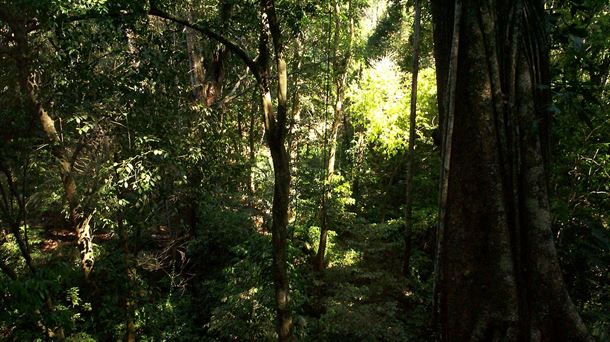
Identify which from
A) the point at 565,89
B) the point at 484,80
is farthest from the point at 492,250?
the point at 565,89

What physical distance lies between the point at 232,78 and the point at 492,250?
1152 cm

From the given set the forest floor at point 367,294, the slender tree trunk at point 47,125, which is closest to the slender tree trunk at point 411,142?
the forest floor at point 367,294

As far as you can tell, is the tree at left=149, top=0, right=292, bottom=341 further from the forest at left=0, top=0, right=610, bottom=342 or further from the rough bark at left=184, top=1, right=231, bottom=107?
the rough bark at left=184, top=1, right=231, bottom=107

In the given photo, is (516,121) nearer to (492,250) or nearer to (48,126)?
(492,250)

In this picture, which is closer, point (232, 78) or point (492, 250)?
point (492, 250)

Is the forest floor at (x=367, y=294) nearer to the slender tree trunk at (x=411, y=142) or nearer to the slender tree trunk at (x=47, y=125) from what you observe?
the slender tree trunk at (x=411, y=142)

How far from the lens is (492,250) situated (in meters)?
2.23

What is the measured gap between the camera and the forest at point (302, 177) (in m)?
2.29

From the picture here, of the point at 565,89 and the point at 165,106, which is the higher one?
the point at 165,106

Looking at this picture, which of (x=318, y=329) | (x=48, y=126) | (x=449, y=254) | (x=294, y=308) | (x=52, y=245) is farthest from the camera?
(x=52, y=245)

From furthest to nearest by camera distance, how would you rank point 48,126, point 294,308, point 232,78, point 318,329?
point 232,78, point 318,329, point 294,308, point 48,126

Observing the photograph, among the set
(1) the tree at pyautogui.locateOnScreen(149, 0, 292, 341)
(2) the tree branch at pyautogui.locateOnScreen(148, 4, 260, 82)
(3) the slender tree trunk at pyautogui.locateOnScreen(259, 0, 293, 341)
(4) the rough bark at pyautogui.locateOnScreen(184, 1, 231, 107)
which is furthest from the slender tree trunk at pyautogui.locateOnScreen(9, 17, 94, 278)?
(4) the rough bark at pyautogui.locateOnScreen(184, 1, 231, 107)

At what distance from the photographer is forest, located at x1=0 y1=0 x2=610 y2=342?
2.29 metres

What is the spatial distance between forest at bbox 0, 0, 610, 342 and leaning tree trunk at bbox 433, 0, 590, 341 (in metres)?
0.01
